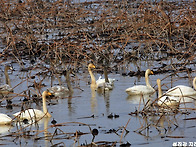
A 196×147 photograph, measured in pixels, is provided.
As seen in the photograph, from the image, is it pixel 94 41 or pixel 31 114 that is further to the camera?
pixel 94 41

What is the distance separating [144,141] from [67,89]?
572 centimetres

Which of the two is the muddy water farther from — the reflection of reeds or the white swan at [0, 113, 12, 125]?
the reflection of reeds

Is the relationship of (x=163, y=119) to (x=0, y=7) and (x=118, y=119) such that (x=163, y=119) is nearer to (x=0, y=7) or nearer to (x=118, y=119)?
(x=118, y=119)

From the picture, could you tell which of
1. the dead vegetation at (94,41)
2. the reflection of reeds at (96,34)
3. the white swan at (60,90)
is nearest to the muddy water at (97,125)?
the white swan at (60,90)

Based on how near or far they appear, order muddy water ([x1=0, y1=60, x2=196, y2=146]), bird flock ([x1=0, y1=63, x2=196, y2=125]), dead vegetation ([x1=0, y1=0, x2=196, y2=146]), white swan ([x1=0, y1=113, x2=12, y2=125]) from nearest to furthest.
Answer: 1. muddy water ([x1=0, y1=60, x2=196, y2=146])
2. white swan ([x1=0, y1=113, x2=12, y2=125])
3. bird flock ([x1=0, y1=63, x2=196, y2=125])
4. dead vegetation ([x1=0, y1=0, x2=196, y2=146])

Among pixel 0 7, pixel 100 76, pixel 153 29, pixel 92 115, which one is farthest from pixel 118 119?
pixel 0 7

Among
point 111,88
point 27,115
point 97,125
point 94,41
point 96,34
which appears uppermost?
point 96,34

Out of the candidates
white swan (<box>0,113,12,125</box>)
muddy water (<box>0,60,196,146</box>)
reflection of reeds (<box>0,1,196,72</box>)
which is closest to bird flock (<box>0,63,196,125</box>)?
white swan (<box>0,113,12,125</box>)

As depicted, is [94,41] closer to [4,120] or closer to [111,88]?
[111,88]

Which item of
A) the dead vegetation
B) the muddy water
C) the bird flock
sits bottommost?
the muddy water

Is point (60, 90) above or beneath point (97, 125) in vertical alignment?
above

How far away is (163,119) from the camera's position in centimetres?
1064

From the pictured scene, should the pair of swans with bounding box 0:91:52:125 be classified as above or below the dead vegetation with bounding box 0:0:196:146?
below

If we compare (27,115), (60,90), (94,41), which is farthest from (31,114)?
(94,41)
